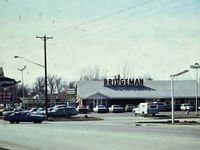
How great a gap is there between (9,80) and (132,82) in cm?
7823

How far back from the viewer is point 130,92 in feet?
304

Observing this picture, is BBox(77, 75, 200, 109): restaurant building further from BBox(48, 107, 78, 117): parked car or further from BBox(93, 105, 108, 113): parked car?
BBox(48, 107, 78, 117): parked car

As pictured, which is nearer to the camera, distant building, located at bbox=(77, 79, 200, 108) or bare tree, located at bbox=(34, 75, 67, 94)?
distant building, located at bbox=(77, 79, 200, 108)

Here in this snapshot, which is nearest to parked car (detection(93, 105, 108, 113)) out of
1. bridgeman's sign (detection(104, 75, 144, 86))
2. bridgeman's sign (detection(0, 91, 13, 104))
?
bridgeman's sign (detection(104, 75, 144, 86))

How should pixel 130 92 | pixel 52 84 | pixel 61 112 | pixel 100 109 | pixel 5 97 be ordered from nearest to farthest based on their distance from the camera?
pixel 5 97 < pixel 61 112 < pixel 100 109 < pixel 130 92 < pixel 52 84

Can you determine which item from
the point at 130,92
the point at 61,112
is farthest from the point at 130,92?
the point at 61,112

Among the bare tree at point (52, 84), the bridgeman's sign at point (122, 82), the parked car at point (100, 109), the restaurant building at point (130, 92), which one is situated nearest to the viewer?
the parked car at point (100, 109)

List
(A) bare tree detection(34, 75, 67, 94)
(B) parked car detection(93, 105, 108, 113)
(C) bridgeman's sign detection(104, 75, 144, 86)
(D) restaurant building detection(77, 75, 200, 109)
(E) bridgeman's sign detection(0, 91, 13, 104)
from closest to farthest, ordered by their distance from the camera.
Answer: (E) bridgeman's sign detection(0, 91, 13, 104) → (B) parked car detection(93, 105, 108, 113) → (D) restaurant building detection(77, 75, 200, 109) → (C) bridgeman's sign detection(104, 75, 144, 86) → (A) bare tree detection(34, 75, 67, 94)

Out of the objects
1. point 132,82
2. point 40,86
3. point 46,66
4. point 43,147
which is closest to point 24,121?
point 46,66

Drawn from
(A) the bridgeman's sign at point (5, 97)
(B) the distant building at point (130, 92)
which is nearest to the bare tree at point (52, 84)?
(B) the distant building at point (130, 92)

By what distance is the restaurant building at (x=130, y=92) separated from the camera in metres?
91.3

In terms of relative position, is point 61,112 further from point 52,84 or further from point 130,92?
point 52,84

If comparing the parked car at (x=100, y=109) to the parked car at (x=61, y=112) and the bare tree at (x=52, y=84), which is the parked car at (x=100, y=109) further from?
the bare tree at (x=52, y=84)

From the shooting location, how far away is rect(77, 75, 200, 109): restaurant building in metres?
91.3
